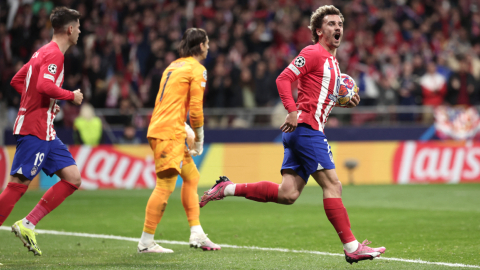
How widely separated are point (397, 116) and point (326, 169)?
41.1 ft

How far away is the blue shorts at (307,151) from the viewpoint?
5684mm

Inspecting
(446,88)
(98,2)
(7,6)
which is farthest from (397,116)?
(7,6)

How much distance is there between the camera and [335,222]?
223 inches

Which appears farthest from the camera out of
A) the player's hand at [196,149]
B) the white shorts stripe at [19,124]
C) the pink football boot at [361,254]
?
the player's hand at [196,149]

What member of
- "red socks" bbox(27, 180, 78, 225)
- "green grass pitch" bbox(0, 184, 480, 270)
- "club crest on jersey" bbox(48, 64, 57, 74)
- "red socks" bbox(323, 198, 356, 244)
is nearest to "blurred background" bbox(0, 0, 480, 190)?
"green grass pitch" bbox(0, 184, 480, 270)

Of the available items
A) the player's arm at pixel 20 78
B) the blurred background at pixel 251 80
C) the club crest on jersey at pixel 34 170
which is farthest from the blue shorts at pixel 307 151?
the blurred background at pixel 251 80

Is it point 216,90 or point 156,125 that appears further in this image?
point 216,90

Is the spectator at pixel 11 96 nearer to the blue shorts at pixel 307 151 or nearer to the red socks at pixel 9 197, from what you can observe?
the red socks at pixel 9 197

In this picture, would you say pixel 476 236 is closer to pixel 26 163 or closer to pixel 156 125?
pixel 156 125

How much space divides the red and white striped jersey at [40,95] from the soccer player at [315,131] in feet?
6.53

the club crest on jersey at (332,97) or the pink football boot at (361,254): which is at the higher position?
the club crest on jersey at (332,97)

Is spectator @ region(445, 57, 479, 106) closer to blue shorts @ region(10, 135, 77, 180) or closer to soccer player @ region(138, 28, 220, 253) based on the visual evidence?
soccer player @ region(138, 28, 220, 253)

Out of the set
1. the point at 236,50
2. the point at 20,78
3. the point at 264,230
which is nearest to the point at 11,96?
the point at 236,50

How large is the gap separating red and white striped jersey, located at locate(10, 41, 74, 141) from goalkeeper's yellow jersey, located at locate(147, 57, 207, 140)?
969 millimetres
